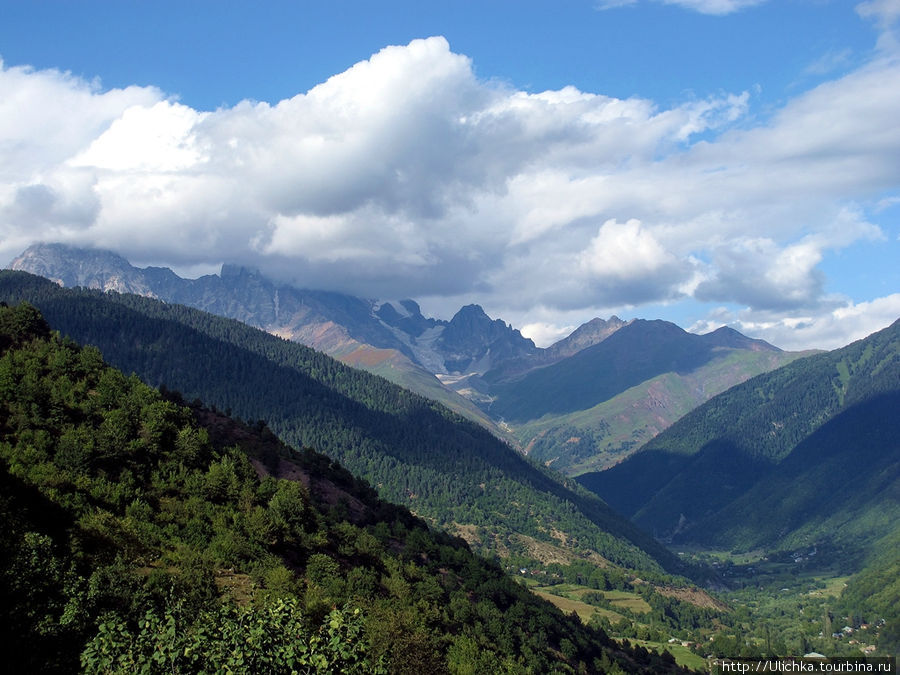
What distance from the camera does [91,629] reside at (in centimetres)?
6125

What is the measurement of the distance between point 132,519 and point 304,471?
77463 mm

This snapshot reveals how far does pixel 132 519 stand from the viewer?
10162 centimetres

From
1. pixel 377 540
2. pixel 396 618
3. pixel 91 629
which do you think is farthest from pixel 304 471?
pixel 91 629

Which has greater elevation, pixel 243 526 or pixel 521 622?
pixel 243 526

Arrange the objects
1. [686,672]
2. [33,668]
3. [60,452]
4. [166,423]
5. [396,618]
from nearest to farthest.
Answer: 1. [33,668]
2. [396,618]
3. [60,452]
4. [166,423]
5. [686,672]

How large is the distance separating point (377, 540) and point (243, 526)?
149ft

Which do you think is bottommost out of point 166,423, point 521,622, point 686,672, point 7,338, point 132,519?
point 686,672

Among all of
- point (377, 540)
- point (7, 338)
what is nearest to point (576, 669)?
point (377, 540)

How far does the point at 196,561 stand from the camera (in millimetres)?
92562

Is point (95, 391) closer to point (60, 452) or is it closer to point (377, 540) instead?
point (60, 452)

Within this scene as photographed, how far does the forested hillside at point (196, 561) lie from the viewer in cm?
5347

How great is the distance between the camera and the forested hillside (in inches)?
2105

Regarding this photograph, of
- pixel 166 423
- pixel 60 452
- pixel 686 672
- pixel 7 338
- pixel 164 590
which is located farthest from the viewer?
pixel 686 672

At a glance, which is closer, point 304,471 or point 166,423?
point 166,423
